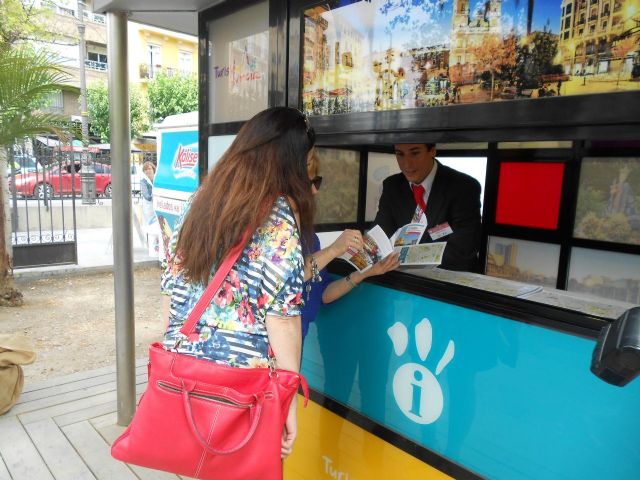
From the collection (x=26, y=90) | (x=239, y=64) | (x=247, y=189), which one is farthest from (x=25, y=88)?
(x=247, y=189)

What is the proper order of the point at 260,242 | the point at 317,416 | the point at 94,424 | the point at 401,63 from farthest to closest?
the point at 94,424, the point at 317,416, the point at 401,63, the point at 260,242

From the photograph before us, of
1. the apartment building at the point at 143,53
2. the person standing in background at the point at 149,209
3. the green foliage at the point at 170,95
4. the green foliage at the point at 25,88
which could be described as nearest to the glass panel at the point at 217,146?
the green foliage at the point at 25,88

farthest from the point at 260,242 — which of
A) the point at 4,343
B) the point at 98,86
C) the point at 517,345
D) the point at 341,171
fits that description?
the point at 98,86

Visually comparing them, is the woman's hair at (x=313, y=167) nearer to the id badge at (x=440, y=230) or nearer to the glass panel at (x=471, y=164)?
the id badge at (x=440, y=230)

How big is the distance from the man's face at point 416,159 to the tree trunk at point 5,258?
5.40 meters

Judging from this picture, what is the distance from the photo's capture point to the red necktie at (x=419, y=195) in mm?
2642

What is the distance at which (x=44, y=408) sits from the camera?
324cm

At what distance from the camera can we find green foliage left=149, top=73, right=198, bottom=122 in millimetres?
24844

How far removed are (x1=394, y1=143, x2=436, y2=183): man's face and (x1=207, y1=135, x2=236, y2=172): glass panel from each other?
961 millimetres

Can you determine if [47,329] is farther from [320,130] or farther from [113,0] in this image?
[320,130]

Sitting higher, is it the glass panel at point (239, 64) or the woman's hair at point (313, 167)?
the glass panel at point (239, 64)

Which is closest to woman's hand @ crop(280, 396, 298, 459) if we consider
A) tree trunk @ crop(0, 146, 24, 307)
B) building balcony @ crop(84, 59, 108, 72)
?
tree trunk @ crop(0, 146, 24, 307)

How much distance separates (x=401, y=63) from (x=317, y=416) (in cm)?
158

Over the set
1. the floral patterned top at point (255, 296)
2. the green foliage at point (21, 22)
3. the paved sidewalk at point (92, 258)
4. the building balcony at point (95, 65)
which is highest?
the building balcony at point (95, 65)
